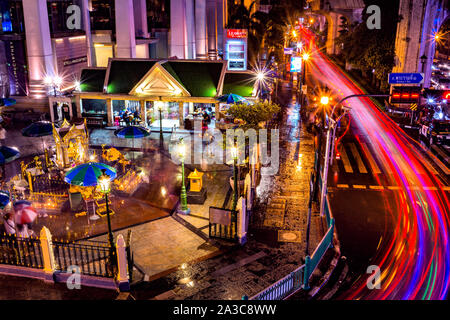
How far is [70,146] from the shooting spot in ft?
66.7

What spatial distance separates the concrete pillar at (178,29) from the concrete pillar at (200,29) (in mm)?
3454

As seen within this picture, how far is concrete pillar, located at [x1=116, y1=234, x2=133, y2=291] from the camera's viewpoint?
1189 cm

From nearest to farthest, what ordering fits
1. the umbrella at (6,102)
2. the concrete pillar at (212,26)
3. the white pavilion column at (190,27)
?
the umbrella at (6,102), the white pavilion column at (190,27), the concrete pillar at (212,26)

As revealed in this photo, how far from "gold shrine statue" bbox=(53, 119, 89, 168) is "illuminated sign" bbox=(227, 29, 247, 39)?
27032 mm

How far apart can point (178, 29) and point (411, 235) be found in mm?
38407

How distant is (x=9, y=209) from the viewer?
17828 millimetres

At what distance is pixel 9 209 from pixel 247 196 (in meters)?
10.2

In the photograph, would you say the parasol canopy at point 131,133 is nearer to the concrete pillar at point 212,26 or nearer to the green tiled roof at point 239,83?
the green tiled roof at point 239,83

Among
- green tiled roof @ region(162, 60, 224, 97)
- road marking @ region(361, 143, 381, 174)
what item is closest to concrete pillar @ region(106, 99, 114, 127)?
green tiled roof @ region(162, 60, 224, 97)

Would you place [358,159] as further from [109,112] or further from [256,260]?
[109,112]

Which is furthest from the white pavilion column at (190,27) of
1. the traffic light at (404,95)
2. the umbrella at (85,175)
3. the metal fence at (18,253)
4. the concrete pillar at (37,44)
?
the metal fence at (18,253)

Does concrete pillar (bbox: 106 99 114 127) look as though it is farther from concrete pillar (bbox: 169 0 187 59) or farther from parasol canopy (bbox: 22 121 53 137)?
concrete pillar (bbox: 169 0 187 59)

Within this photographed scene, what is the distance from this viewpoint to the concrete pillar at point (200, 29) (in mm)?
50872

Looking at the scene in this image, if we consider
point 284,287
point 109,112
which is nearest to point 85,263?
point 284,287
